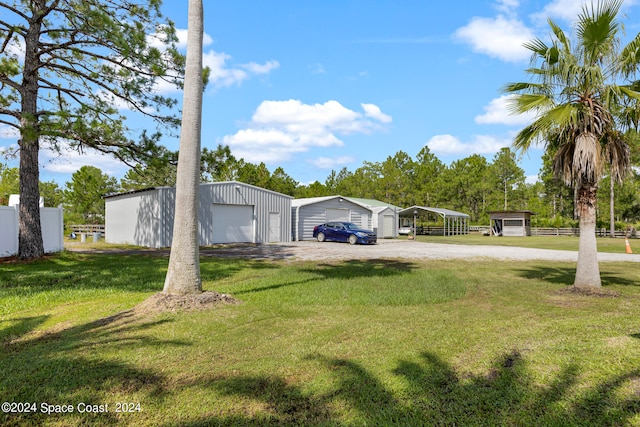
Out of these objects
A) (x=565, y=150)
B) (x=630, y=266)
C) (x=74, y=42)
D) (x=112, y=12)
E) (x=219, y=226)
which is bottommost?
(x=630, y=266)

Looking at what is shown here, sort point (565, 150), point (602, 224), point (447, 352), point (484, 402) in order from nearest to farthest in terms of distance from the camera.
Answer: point (484, 402)
point (447, 352)
point (565, 150)
point (602, 224)

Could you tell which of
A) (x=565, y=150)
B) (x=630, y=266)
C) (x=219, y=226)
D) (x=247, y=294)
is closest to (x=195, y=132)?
(x=247, y=294)

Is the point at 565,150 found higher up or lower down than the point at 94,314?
higher up

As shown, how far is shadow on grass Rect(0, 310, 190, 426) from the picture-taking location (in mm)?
2973

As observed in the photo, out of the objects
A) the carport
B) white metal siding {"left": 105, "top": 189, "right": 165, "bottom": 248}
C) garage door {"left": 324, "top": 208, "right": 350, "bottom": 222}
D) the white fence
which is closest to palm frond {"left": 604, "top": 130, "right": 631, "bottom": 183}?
the white fence

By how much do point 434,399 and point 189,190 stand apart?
496 cm

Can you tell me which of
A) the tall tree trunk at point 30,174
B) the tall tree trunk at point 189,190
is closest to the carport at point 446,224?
the tall tree trunk at point 30,174

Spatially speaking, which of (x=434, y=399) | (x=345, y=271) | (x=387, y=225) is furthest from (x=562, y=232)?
(x=434, y=399)

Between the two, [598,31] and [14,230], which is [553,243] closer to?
[598,31]

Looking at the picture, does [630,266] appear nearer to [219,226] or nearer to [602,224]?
[219,226]

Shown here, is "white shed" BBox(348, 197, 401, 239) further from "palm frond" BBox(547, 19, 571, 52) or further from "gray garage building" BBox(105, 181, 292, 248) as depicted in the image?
"palm frond" BBox(547, 19, 571, 52)

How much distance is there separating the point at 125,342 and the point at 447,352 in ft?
12.1

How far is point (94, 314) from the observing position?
5797 millimetres

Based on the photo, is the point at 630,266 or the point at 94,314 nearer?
the point at 94,314
